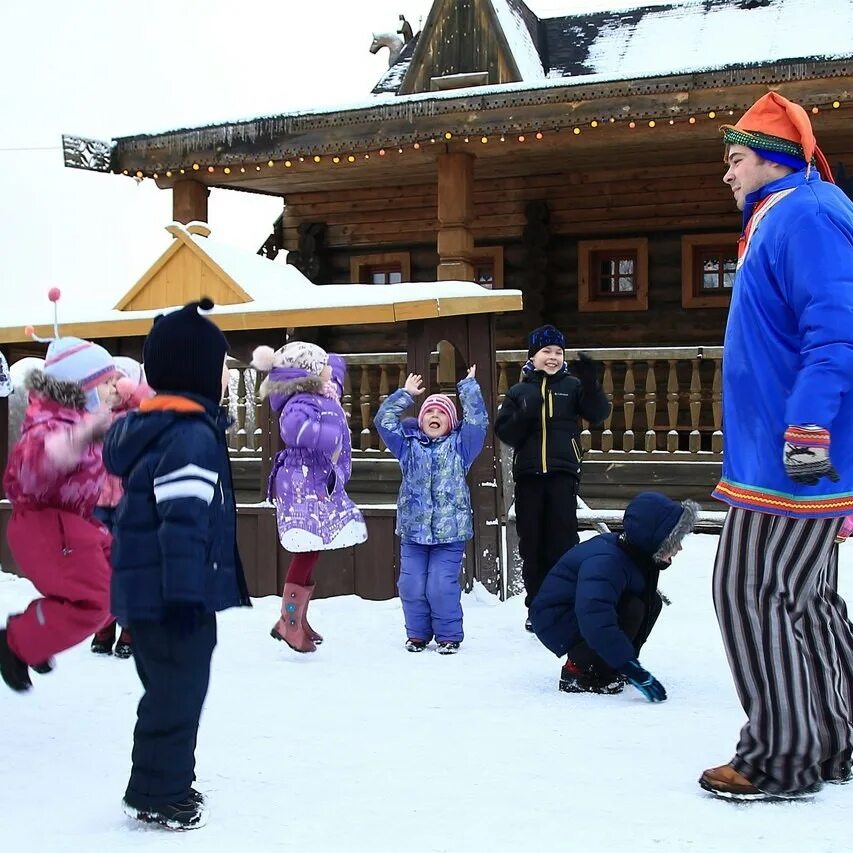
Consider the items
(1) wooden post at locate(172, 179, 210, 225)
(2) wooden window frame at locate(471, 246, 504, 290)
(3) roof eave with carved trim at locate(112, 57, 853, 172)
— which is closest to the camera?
(3) roof eave with carved trim at locate(112, 57, 853, 172)

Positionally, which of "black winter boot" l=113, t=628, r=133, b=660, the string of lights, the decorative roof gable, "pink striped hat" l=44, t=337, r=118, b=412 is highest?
the decorative roof gable

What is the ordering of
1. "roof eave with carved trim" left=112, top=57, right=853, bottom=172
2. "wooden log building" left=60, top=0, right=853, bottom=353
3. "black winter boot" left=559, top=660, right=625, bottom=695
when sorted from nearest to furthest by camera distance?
"black winter boot" left=559, top=660, right=625, bottom=695 → "roof eave with carved trim" left=112, top=57, right=853, bottom=172 → "wooden log building" left=60, top=0, right=853, bottom=353

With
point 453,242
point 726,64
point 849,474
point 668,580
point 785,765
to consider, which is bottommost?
point 668,580

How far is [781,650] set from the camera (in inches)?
128

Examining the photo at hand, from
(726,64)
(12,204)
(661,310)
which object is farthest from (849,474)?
(12,204)

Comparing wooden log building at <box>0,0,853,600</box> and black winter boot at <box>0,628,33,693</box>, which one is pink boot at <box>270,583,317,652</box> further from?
wooden log building at <box>0,0,853,600</box>

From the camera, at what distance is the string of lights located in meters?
9.77

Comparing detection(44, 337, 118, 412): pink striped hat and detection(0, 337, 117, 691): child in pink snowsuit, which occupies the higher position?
detection(44, 337, 118, 412): pink striped hat

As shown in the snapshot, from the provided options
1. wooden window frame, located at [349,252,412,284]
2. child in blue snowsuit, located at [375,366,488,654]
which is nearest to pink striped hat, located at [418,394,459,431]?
child in blue snowsuit, located at [375,366,488,654]

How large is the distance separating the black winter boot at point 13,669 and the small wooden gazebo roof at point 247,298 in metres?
3.54

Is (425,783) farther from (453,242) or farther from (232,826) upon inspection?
(453,242)

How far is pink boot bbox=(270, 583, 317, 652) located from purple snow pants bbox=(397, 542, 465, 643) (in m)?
0.53

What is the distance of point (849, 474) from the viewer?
3217 mm

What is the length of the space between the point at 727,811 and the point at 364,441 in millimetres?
7797
